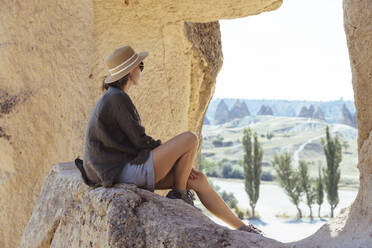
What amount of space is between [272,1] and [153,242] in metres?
2.95

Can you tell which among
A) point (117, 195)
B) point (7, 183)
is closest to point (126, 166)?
point (117, 195)

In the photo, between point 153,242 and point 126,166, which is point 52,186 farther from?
point 153,242

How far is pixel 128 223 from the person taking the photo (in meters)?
2.54

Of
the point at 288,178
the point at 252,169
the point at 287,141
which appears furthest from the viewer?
the point at 287,141

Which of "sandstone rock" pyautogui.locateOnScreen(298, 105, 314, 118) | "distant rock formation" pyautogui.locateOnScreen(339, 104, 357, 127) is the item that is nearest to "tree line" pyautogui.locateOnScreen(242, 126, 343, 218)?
"distant rock formation" pyautogui.locateOnScreen(339, 104, 357, 127)

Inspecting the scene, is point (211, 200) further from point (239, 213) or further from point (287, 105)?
point (287, 105)

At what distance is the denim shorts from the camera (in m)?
3.03

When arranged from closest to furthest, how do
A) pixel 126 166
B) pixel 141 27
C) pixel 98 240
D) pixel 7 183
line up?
pixel 98 240 < pixel 126 166 < pixel 7 183 < pixel 141 27

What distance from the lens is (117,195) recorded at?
2686 millimetres

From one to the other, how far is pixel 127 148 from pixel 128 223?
65 centimetres

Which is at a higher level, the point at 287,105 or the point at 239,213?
the point at 239,213

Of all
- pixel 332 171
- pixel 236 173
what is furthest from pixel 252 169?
pixel 236 173

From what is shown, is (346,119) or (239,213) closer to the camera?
(239,213)

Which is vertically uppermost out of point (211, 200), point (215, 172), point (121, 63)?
point (121, 63)
